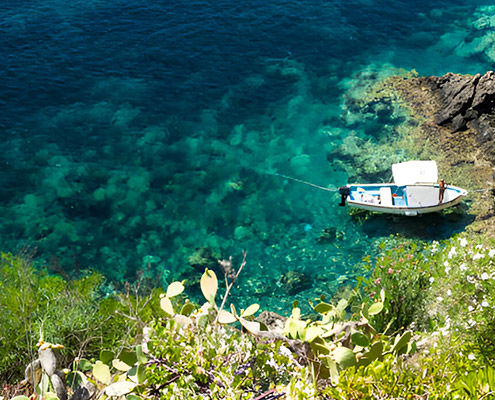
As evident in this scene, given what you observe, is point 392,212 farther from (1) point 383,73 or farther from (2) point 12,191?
(2) point 12,191

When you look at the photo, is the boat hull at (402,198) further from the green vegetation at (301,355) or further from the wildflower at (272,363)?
the wildflower at (272,363)

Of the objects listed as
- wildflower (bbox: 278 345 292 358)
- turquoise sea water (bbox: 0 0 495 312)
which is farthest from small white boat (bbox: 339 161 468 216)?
A: wildflower (bbox: 278 345 292 358)

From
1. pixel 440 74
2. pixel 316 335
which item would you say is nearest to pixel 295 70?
pixel 440 74

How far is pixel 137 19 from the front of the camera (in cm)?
3478

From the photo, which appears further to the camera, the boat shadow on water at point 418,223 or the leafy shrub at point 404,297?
the boat shadow on water at point 418,223

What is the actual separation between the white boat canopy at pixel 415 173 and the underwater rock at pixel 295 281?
5.96m

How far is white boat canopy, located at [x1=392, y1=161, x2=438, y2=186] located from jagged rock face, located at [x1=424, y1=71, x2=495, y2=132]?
14.3ft

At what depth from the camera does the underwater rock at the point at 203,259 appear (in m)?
21.2

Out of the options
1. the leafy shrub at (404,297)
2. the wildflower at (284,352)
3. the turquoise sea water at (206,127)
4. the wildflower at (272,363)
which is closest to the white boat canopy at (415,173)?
the turquoise sea water at (206,127)

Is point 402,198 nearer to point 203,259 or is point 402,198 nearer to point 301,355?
point 203,259

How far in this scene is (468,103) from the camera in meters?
26.2

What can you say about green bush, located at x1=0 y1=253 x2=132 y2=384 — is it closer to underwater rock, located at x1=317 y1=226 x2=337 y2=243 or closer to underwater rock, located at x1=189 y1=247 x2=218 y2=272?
underwater rock, located at x1=189 y1=247 x2=218 y2=272

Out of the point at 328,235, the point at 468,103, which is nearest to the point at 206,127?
the point at 328,235

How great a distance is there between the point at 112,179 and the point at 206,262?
672 cm
